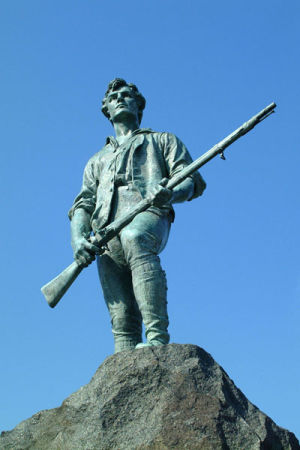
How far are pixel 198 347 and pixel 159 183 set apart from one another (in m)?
1.98

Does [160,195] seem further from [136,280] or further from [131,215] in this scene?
[136,280]

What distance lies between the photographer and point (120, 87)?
8.91 m

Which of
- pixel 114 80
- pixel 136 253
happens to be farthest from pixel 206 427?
pixel 114 80

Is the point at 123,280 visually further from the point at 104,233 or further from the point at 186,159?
the point at 186,159

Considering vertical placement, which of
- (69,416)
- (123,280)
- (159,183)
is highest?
(159,183)

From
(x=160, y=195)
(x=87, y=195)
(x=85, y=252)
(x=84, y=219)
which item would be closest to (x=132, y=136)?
(x=87, y=195)

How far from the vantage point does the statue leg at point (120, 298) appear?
7410 mm

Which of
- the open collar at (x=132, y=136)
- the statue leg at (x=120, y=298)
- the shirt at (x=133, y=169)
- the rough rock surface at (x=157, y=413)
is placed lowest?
the rough rock surface at (x=157, y=413)

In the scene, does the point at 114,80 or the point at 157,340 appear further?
the point at 114,80

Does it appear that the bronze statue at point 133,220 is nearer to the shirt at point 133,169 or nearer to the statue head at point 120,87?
the shirt at point 133,169

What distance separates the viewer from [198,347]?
628 centimetres

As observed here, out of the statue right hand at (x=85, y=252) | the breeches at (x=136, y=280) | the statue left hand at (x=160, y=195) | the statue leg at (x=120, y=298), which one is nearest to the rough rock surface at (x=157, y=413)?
the breeches at (x=136, y=280)

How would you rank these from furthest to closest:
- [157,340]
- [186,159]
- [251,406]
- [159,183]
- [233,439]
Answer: [186,159] → [159,183] → [157,340] → [251,406] → [233,439]

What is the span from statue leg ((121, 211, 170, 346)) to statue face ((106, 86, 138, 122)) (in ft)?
6.24
